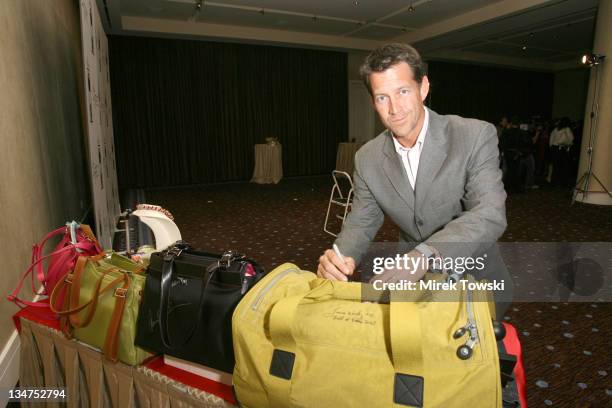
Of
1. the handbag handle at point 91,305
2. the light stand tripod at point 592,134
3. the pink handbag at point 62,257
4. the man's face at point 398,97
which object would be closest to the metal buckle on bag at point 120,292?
the handbag handle at point 91,305

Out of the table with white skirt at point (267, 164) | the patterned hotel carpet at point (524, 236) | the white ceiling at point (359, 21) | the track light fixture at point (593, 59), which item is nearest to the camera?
the patterned hotel carpet at point (524, 236)

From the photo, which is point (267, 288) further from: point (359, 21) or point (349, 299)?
point (359, 21)

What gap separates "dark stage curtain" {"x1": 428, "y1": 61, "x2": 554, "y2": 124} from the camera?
1196 cm

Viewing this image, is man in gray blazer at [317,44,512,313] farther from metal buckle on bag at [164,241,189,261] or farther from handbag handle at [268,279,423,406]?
metal buckle on bag at [164,241,189,261]

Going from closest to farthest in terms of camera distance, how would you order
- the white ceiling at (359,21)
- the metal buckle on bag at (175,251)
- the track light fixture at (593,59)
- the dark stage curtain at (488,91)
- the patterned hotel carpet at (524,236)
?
1. the metal buckle on bag at (175,251)
2. the patterned hotel carpet at (524,236)
3. the track light fixture at (593,59)
4. the white ceiling at (359,21)
5. the dark stage curtain at (488,91)

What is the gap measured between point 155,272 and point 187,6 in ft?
23.9

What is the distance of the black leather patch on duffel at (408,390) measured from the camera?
0.62m

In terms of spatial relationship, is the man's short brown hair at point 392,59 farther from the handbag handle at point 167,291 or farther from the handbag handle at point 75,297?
the handbag handle at point 75,297

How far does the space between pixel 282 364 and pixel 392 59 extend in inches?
33.1

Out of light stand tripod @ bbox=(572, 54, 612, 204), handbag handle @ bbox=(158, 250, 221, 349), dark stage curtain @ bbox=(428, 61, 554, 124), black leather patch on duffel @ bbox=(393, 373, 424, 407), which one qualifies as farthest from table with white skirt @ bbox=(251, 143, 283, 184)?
black leather patch on duffel @ bbox=(393, 373, 424, 407)

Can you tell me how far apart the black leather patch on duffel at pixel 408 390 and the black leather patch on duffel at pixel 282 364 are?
0.19 m

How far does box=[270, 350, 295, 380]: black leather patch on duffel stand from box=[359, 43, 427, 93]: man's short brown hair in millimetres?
805

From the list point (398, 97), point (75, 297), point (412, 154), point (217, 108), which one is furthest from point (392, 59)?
point (217, 108)

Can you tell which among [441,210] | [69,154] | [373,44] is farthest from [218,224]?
[373,44]
